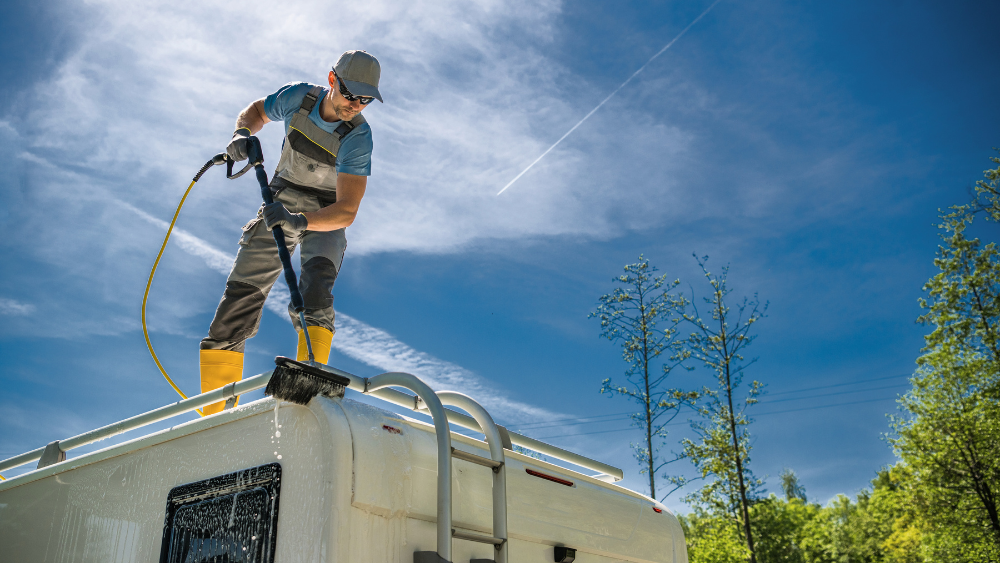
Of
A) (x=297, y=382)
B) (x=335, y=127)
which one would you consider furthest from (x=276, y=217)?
(x=297, y=382)

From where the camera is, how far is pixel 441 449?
2318 mm

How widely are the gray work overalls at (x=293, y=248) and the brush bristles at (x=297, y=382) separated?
194cm

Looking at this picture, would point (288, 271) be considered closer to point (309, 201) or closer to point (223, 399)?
point (309, 201)

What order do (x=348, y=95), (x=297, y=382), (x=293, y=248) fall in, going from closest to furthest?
1. (x=297, y=382)
2. (x=348, y=95)
3. (x=293, y=248)

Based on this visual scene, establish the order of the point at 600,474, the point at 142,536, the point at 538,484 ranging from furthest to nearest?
the point at 600,474, the point at 538,484, the point at 142,536

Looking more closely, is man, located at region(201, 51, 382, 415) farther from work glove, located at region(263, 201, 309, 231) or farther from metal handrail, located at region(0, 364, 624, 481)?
metal handrail, located at region(0, 364, 624, 481)

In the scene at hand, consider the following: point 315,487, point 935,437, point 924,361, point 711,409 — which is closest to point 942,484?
point 935,437

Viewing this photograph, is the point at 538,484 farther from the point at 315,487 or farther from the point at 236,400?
the point at 236,400

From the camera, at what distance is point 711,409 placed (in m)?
23.2

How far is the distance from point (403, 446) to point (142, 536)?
99cm

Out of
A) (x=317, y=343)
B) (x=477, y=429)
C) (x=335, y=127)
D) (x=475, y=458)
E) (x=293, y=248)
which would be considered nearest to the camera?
(x=475, y=458)

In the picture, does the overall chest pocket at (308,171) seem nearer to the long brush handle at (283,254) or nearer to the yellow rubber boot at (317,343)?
the long brush handle at (283,254)

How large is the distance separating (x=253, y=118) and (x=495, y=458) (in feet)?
10.6

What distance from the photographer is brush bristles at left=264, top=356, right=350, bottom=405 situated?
218 centimetres
